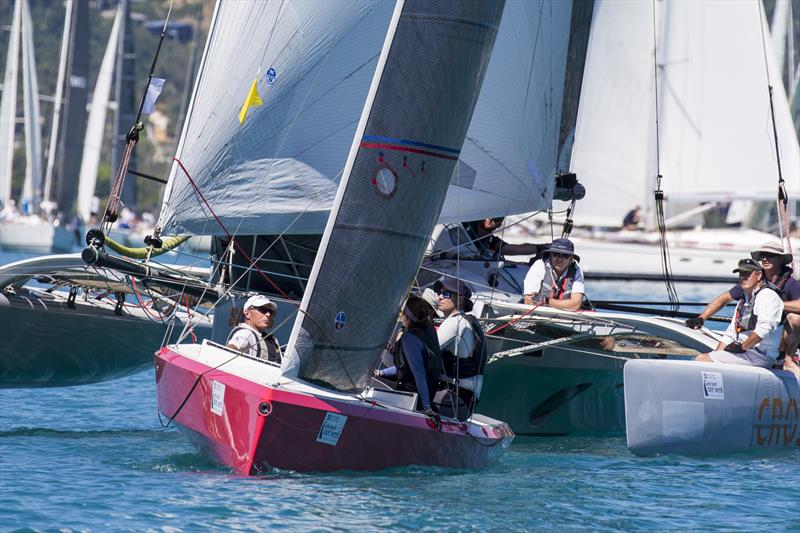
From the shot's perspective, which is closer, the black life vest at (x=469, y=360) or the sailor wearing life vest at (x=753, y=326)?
the black life vest at (x=469, y=360)

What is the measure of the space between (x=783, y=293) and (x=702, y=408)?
1355mm

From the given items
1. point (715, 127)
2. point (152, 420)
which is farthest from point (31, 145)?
point (152, 420)

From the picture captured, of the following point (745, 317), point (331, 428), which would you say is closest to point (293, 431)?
point (331, 428)

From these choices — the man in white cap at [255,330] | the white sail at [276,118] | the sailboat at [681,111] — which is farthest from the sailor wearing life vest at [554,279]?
the sailboat at [681,111]

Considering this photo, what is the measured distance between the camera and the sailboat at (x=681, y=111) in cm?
1850

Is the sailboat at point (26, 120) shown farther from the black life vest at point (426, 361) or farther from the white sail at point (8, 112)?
the black life vest at point (426, 361)

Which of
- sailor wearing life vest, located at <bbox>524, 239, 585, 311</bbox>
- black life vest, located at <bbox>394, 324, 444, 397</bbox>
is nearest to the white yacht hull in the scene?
sailor wearing life vest, located at <bbox>524, 239, 585, 311</bbox>

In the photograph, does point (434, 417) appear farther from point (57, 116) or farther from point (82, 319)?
point (57, 116)

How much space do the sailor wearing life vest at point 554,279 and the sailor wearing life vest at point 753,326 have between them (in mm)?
1143

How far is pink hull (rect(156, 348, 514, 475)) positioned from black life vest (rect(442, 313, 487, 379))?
514mm

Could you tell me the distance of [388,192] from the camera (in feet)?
23.9

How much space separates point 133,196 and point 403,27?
34949 mm

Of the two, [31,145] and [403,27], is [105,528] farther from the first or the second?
[31,145]

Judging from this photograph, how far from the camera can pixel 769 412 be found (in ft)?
30.9
